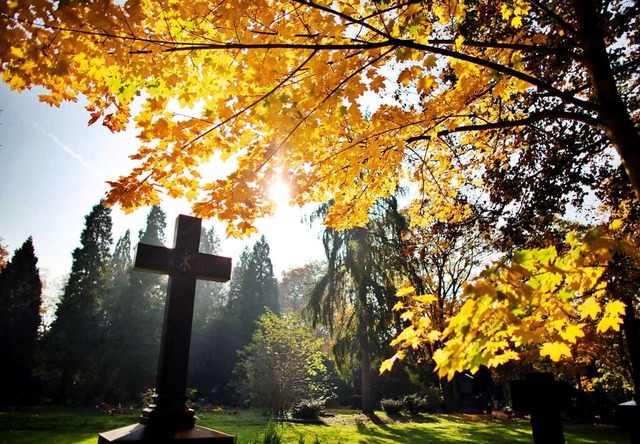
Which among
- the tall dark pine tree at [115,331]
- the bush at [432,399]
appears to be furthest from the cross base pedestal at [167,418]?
the tall dark pine tree at [115,331]

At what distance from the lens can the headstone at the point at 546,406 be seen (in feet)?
11.3

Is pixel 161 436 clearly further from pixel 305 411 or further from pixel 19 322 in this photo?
pixel 19 322

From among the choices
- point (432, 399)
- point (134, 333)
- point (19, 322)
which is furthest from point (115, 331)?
point (432, 399)

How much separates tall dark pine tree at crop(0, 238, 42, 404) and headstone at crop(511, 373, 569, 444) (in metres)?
29.3

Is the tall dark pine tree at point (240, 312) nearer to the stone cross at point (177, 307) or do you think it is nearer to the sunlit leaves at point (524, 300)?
the stone cross at point (177, 307)

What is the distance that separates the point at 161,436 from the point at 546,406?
3.81 meters

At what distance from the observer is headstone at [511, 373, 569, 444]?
135 inches

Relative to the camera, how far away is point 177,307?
15.8ft

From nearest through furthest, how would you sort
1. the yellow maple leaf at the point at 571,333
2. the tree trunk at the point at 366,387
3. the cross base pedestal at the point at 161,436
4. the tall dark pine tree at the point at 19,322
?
the yellow maple leaf at the point at 571,333 → the cross base pedestal at the point at 161,436 → the tree trunk at the point at 366,387 → the tall dark pine tree at the point at 19,322

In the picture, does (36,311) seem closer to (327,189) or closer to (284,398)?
(284,398)

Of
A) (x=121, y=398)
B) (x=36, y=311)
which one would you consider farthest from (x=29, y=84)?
(x=36, y=311)

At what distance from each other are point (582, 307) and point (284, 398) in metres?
14.2

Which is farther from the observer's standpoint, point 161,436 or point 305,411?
point 305,411

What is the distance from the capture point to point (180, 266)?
5.00 meters
